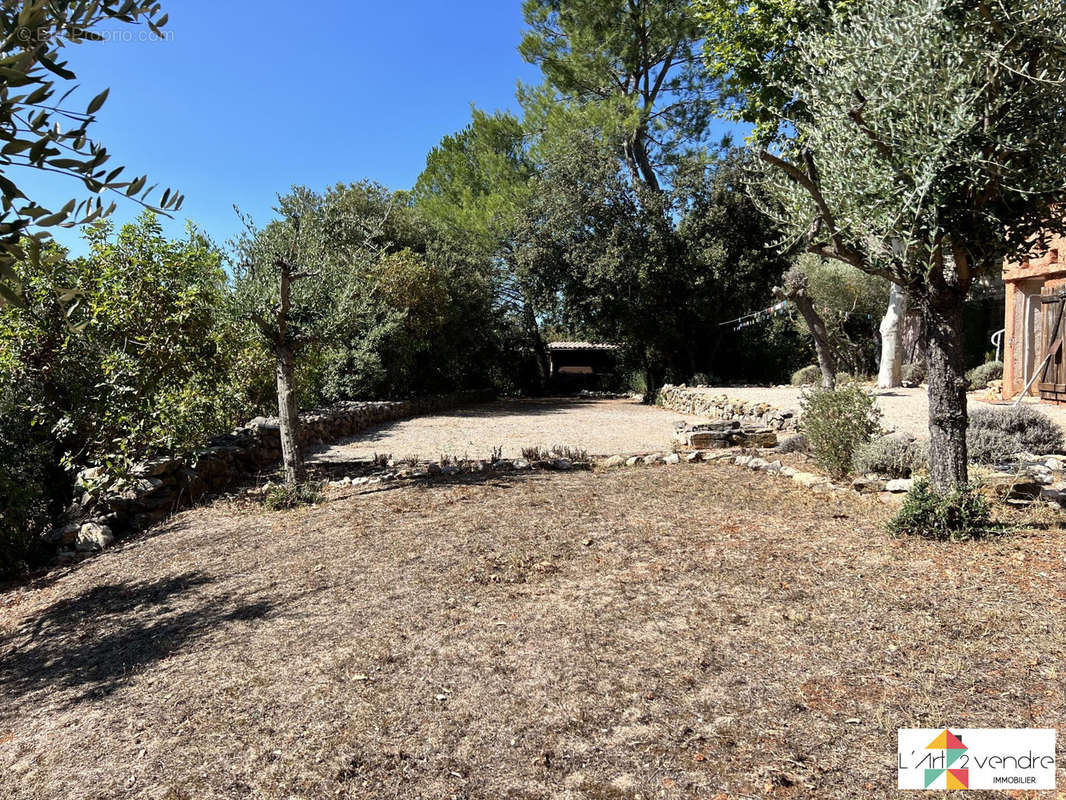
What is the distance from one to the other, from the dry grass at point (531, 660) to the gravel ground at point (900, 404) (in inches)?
217

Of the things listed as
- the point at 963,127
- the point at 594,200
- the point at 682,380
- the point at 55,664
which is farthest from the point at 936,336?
the point at 682,380

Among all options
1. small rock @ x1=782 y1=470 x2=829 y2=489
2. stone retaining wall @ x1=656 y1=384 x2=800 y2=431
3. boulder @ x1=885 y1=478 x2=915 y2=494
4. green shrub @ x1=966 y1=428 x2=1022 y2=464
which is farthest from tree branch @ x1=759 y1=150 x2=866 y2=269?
stone retaining wall @ x1=656 y1=384 x2=800 y2=431

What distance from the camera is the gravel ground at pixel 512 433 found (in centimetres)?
1062

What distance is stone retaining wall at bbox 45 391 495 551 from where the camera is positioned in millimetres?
6391

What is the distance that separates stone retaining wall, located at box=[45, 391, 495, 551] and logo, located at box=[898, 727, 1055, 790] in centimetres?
655

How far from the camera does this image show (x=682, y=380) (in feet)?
74.4

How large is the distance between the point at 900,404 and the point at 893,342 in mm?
4328

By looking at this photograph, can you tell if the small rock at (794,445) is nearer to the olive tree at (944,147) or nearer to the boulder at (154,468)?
the olive tree at (944,147)

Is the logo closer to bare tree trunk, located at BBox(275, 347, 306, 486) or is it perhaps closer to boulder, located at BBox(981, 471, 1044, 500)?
boulder, located at BBox(981, 471, 1044, 500)

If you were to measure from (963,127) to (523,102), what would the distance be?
68.7 feet

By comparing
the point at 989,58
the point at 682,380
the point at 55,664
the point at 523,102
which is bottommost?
the point at 55,664

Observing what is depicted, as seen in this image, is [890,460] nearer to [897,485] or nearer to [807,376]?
[897,485]

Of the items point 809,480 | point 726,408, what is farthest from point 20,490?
point 726,408

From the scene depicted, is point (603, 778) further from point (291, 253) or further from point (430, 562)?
point (291, 253)
